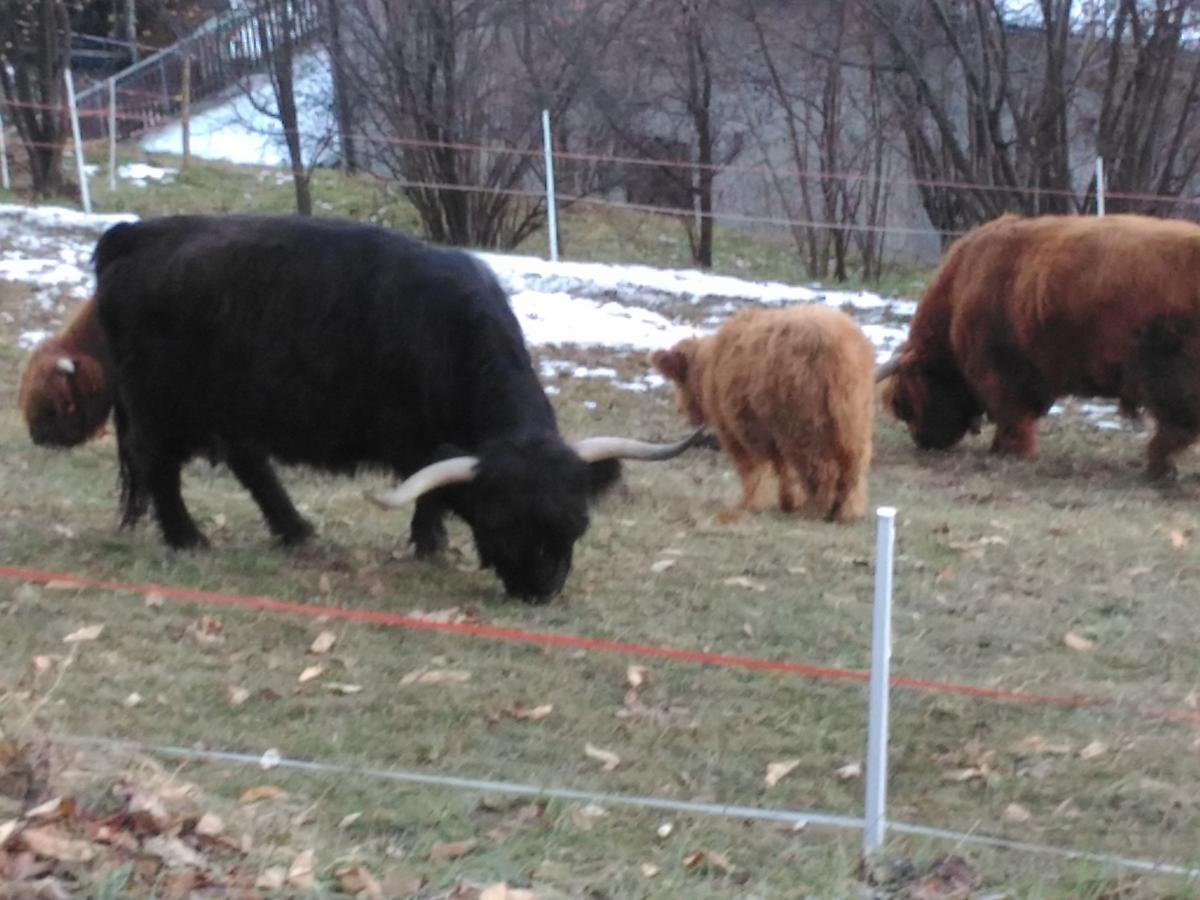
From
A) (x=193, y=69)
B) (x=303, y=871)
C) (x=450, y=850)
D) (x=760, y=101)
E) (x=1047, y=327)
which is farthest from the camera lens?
(x=193, y=69)

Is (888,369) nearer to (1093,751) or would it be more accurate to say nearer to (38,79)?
(1093,751)

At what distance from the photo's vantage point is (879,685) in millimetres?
4527

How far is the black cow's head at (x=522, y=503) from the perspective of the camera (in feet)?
22.5

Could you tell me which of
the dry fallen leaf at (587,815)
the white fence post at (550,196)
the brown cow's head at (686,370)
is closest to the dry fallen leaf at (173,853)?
the dry fallen leaf at (587,815)

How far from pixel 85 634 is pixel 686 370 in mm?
5146

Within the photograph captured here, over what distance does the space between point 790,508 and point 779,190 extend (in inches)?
484

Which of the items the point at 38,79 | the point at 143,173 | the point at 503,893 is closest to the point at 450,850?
the point at 503,893

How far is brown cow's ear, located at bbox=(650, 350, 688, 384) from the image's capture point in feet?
34.5

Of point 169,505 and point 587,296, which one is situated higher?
point 587,296

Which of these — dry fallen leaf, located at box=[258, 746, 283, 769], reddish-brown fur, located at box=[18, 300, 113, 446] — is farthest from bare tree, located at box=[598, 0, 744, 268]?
dry fallen leaf, located at box=[258, 746, 283, 769]

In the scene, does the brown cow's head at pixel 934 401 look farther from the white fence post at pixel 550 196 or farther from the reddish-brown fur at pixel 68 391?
the white fence post at pixel 550 196

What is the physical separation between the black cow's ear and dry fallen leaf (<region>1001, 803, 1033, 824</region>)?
2.79 meters

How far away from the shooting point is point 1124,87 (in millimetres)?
19438

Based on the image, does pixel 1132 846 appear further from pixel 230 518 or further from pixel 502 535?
pixel 230 518
